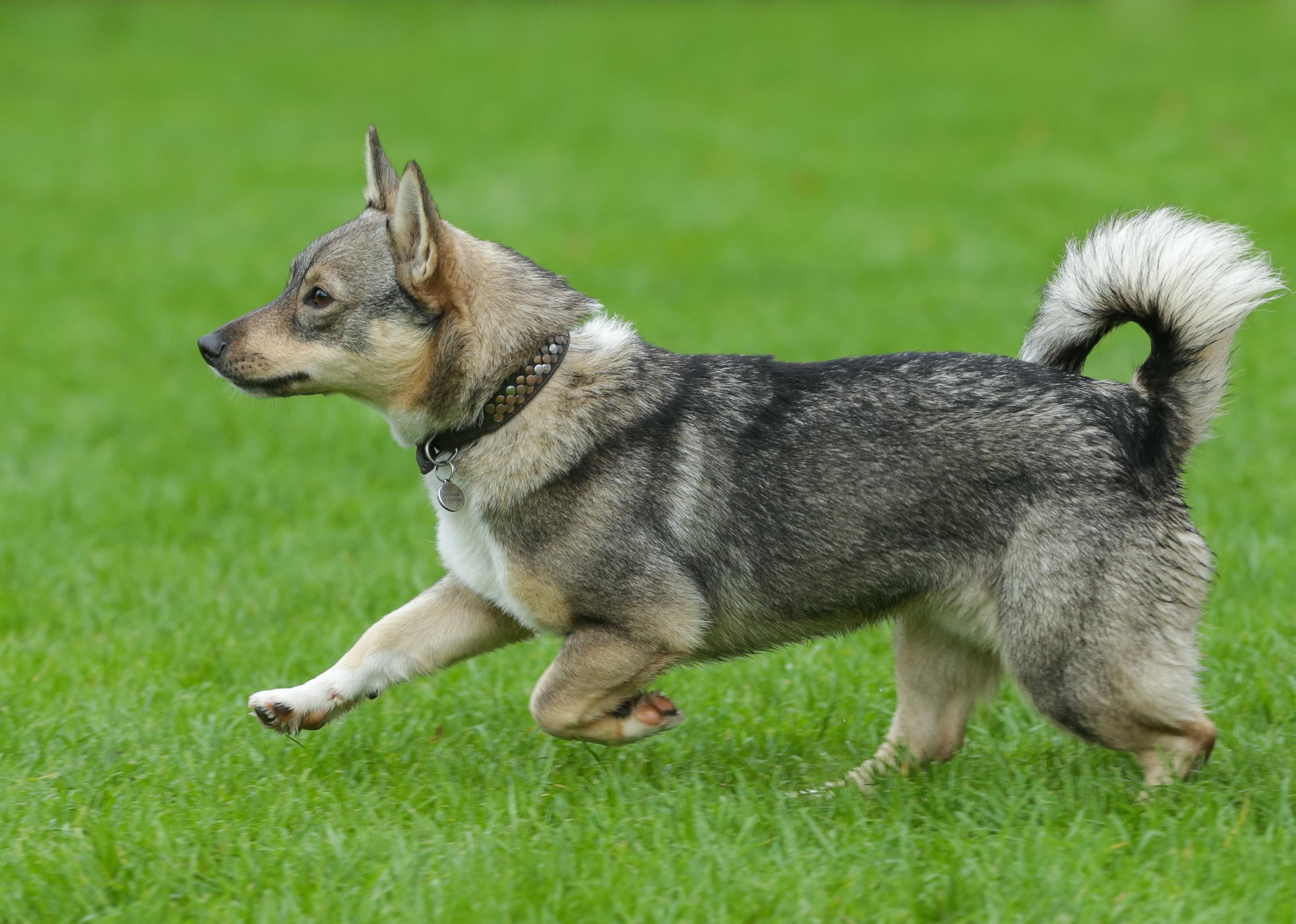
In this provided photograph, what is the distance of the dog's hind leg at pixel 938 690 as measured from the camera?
15.3 feet

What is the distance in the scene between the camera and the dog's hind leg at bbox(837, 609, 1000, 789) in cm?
466

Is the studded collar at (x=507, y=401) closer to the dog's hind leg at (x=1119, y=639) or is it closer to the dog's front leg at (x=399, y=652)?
the dog's front leg at (x=399, y=652)

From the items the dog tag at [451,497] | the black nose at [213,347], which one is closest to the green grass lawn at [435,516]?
the dog tag at [451,497]

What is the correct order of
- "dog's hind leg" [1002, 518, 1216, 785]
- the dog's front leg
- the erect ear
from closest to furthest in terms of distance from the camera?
1. "dog's hind leg" [1002, 518, 1216, 785]
2. the erect ear
3. the dog's front leg

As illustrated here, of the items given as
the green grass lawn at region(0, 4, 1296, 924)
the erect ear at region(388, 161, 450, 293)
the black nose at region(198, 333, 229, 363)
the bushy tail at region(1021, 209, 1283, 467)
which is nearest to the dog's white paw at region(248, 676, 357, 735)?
the green grass lawn at region(0, 4, 1296, 924)

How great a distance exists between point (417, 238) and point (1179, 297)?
88.1 inches

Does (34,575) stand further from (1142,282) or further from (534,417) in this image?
(1142,282)

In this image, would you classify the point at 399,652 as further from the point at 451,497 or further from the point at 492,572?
the point at 451,497

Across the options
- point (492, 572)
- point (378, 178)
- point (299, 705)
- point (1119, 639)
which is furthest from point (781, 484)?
point (378, 178)

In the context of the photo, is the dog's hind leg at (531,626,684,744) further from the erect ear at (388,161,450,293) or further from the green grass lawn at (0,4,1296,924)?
the erect ear at (388,161,450,293)

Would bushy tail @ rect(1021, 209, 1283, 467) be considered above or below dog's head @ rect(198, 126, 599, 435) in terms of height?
above

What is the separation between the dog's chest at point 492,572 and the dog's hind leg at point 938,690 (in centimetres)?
112

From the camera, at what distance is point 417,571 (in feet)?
21.5

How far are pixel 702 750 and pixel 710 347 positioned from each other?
524 cm
